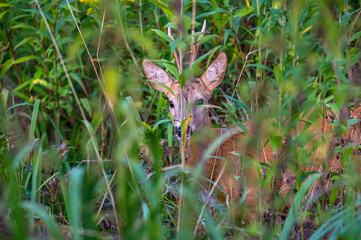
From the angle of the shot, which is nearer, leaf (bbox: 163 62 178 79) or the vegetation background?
the vegetation background

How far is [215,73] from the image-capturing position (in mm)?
4727

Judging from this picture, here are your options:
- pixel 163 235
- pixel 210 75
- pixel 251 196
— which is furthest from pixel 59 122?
pixel 163 235

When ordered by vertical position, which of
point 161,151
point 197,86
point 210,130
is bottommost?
point 210,130

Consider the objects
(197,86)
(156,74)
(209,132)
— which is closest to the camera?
(209,132)

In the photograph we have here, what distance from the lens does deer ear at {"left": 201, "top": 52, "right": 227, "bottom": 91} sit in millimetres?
Result: 4629

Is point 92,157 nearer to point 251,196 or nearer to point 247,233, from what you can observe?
point 251,196

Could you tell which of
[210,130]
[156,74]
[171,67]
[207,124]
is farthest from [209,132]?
[171,67]

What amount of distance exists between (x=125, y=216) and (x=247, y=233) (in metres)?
0.83

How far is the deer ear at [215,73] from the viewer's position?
4.63 meters

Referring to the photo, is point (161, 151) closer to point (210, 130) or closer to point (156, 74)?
point (210, 130)

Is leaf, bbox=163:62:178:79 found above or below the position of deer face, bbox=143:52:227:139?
above

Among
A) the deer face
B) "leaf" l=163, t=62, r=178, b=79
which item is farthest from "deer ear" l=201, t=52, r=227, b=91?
"leaf" l=163, t=62, r=178, b=79

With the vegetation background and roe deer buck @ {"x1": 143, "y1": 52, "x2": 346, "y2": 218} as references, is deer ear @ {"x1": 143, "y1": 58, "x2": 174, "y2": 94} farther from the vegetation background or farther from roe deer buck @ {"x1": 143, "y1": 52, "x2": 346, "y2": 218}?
the vegetation background

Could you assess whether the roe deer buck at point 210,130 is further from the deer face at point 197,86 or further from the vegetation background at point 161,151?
the vegetation background at point 161,151
